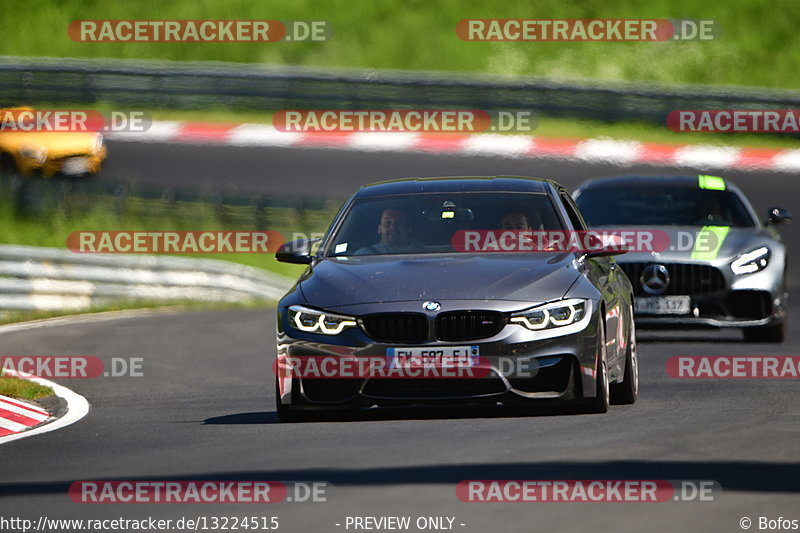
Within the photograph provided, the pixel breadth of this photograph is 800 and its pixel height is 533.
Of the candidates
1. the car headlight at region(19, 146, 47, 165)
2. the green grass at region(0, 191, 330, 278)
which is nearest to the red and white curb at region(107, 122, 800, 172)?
the car headlight at region(19, 146, 47, 165)

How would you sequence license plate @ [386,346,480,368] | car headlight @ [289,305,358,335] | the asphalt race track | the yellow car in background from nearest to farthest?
the asphalt race track → license plate @ [386,346,480,368] → car headlight @ [289,305,358,335] → the yellow car in background

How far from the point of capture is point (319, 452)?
8.31 m

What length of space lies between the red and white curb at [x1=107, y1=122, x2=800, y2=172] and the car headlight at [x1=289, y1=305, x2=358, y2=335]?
1694cm

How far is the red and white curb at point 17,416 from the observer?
33.5 ft

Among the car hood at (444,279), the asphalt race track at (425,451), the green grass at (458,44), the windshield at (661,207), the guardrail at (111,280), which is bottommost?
the asphalt race track at (425,451)

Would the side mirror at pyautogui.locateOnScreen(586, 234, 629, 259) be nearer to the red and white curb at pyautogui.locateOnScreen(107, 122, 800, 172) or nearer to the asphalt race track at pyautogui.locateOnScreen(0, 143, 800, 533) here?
the asphalt race track at pyautogui.locateOnScreen(0, 143, 800, 533)

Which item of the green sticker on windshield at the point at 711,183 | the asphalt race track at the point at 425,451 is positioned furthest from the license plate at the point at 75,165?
the green sticker on windshield at the point at 711,183

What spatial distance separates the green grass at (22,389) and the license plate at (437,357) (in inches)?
145

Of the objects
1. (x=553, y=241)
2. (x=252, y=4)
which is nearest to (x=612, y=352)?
(x=553, y=241)

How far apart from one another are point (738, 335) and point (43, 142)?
569 inches

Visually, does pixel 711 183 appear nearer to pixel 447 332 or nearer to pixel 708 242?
pixel 708 242

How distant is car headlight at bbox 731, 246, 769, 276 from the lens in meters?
14.5

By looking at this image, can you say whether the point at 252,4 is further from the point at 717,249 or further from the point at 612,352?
the point at 612,352

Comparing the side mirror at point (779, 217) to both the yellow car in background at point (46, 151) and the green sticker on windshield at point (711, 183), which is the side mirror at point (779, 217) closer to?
the green sticker on windshield at point (711, 183)
